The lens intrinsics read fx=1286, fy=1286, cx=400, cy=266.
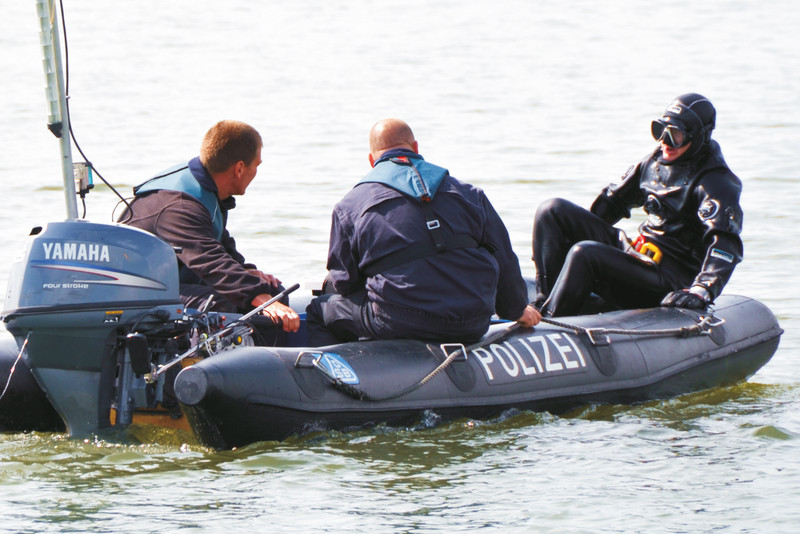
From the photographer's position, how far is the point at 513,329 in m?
5.52

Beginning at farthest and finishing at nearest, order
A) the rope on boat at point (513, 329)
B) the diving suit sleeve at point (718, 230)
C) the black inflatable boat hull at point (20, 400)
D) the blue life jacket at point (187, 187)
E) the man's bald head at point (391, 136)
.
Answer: the diving suit sleeve at point (718, 230), the man's bald head at point (391, 136), the blue life jacket at point (187, 187), the black inflatable boat hull at point (20, 400), the rope on boat at point (513, 329)

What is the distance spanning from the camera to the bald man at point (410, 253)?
5.06m

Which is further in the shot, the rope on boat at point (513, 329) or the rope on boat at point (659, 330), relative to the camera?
the rope on boat at point (659, 330)

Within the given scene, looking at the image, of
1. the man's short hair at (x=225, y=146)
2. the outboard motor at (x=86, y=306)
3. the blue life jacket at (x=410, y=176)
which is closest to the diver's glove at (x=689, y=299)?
the blue life jacket at (x=410, y=176)

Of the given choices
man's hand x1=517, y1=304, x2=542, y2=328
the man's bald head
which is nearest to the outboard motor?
the man's bald head

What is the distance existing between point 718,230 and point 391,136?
5.68 feet

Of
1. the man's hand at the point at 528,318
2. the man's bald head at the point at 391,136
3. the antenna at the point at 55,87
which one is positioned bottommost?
the man's hand at the point at 528,318

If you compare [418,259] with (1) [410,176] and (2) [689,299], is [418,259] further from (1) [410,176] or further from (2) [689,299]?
(2) [689,299]

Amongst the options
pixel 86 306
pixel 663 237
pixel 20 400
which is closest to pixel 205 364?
pixel 86 306

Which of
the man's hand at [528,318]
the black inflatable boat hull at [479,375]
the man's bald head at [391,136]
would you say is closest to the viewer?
the black inflatable boat hull at [479,375]

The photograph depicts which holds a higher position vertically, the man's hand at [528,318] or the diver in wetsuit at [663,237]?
the diver in wetsuit at [663,237]

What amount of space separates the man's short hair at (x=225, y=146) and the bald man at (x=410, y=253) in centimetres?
47

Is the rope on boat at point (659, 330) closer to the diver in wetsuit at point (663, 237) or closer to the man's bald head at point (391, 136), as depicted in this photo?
the diver in wetsuit at point (663, 237)

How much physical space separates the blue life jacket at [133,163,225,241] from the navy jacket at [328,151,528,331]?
0.49 m
